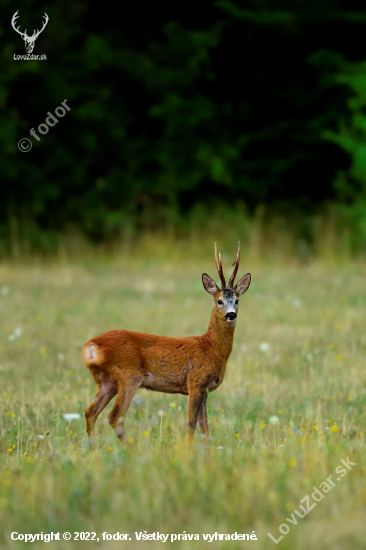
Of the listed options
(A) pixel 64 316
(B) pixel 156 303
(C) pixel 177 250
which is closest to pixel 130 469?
(A) pixel 64 316

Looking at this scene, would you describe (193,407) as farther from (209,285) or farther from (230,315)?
(209,285)

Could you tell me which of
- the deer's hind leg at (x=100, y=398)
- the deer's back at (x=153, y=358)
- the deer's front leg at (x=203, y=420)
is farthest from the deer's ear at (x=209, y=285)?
the deer's hind leg at (x=100, y=398)

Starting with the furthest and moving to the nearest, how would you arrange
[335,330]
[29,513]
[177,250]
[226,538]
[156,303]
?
1. [177,250]
2. [156,303]
3. [335,330]
4. [29,513]
5. [226,538]

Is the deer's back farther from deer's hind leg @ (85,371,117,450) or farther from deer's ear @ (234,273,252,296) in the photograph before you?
deer's ear @ (234,273,252,296)

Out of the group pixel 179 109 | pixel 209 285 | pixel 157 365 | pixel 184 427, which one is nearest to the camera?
pixel 157 365

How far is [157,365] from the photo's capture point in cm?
523

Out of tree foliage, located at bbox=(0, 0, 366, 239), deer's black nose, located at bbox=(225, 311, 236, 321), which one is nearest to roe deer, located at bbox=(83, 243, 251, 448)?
deer's black nose, located at bbox=(225, 311, 236, 321)

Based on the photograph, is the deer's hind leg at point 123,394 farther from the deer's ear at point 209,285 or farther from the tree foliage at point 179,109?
the tree foliage at point 179,109

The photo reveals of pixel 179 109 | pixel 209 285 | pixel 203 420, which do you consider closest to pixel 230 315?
pixel 209 285

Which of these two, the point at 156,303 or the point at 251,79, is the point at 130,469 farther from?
the point at 251,79

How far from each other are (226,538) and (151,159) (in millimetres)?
18338

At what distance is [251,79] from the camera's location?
2184 cm

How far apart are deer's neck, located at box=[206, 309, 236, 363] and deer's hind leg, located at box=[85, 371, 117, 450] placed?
0.72 metres

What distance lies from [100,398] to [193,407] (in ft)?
1.94
